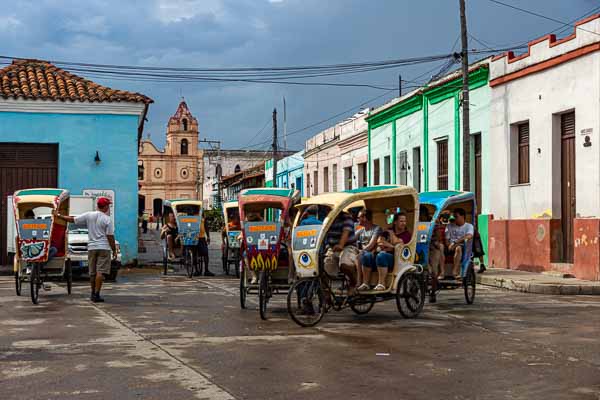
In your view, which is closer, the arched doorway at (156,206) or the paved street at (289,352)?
the paved street at (289,352)

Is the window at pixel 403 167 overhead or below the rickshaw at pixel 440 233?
overhead

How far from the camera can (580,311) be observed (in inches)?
516

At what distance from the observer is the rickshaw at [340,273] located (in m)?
10.8

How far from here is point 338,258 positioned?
11.4 metres

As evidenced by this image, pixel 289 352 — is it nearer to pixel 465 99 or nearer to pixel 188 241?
pixel 188 241

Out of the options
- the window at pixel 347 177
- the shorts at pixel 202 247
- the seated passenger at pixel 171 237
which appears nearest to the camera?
the shorts at pixel 202 247

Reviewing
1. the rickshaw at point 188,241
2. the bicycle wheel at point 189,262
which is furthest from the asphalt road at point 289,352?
the rickshaw at point 188,241

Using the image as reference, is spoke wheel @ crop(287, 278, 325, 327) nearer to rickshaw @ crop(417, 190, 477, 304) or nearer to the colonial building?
rickshaw @ crop(417, 190, 477, 304)

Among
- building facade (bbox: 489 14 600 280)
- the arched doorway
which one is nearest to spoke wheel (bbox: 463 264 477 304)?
building facade (bbox: 489 14 600 280)

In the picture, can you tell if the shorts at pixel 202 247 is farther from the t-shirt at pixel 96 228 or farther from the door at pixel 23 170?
the t-shirt at pixel 96 228

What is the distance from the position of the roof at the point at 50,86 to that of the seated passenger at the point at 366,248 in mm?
13495

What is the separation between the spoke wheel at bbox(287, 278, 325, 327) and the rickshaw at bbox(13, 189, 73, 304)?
509 centimetres

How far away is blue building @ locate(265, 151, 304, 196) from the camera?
47.8 m

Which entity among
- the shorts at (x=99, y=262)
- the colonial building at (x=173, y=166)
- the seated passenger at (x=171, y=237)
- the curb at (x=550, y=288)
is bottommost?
the curb at (x=550, y=288)
